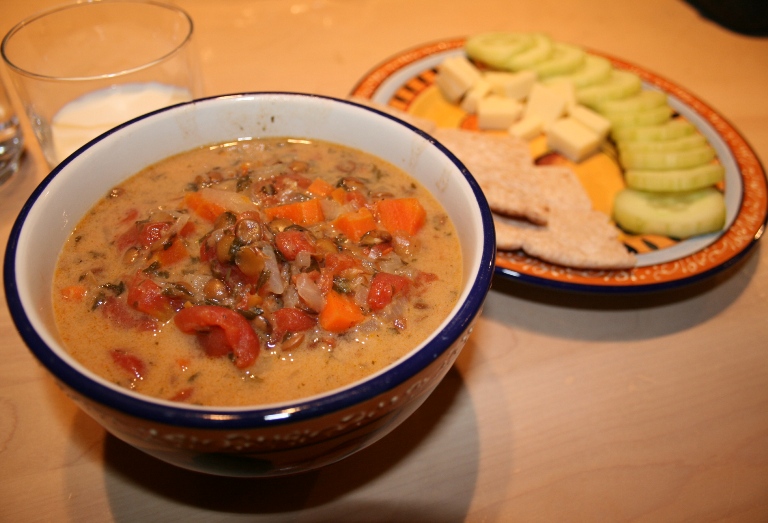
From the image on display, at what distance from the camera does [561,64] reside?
3.85m

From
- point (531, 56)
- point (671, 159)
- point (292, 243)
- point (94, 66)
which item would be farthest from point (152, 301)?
point (531, 56)

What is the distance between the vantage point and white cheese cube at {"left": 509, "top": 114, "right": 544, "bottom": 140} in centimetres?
353

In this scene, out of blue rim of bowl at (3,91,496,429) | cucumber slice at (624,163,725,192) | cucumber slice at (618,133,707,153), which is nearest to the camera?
blue rim of bowl at (3,91,496,429)

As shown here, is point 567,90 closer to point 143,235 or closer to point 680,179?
point 680,179

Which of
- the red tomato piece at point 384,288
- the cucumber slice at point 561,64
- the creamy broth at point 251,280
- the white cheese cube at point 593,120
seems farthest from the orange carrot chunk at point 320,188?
the cucumber slice at point 561,64

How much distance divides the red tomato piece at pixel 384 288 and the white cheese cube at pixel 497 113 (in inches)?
81.4

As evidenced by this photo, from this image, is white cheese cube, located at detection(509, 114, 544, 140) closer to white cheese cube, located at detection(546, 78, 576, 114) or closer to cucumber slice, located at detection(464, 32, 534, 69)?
white cheese cube, located at detection(546, 78, 576, 114)

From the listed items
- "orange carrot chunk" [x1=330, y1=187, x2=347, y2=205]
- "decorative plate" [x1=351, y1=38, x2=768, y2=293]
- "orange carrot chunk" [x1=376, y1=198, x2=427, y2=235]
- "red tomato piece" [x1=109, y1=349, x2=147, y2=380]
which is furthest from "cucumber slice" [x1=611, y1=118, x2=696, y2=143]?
"red tomato piece" [x1=109, y1=349, x2=147, y2=380]

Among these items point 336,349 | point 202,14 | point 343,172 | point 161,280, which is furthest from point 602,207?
point 202,14

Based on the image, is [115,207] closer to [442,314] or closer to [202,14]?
[442,314]

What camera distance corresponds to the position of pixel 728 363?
2365 mm

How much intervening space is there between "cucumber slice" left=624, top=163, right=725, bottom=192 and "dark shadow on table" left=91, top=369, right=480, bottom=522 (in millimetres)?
1870

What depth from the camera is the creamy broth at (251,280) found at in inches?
61.5

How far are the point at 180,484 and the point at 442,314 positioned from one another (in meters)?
1.00
